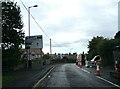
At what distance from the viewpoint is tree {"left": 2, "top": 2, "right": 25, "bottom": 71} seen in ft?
144

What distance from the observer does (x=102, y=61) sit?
57750 mm

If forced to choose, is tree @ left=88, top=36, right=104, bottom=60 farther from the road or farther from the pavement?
Answer: the road

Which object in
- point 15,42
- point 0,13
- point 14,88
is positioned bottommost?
point 14,88

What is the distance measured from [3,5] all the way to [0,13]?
216 centimetres

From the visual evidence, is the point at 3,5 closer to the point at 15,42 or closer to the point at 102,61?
the point at 15,42

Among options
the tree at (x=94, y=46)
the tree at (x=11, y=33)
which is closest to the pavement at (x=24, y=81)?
the tree at (x=11, y=33)

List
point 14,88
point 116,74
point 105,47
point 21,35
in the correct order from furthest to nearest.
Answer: point 105,47 → point 21,35 → point 116,74 → point 14,88

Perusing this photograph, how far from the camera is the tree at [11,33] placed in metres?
43.8

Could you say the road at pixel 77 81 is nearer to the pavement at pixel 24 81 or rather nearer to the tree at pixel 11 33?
the pavement at pixel 24 81

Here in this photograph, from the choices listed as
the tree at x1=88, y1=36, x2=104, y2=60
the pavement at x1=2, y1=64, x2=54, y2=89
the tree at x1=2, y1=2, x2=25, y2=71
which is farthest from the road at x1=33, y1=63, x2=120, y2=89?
the tree at x1=88, y1=36, x2=104, y2=60

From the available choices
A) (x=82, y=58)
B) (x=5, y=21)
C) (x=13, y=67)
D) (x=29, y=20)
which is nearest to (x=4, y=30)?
(x=5, y=21)

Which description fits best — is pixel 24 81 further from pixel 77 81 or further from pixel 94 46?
pixel 94 46

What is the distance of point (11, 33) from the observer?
4419cm

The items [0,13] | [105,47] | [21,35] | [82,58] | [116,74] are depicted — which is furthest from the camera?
[82,58]
